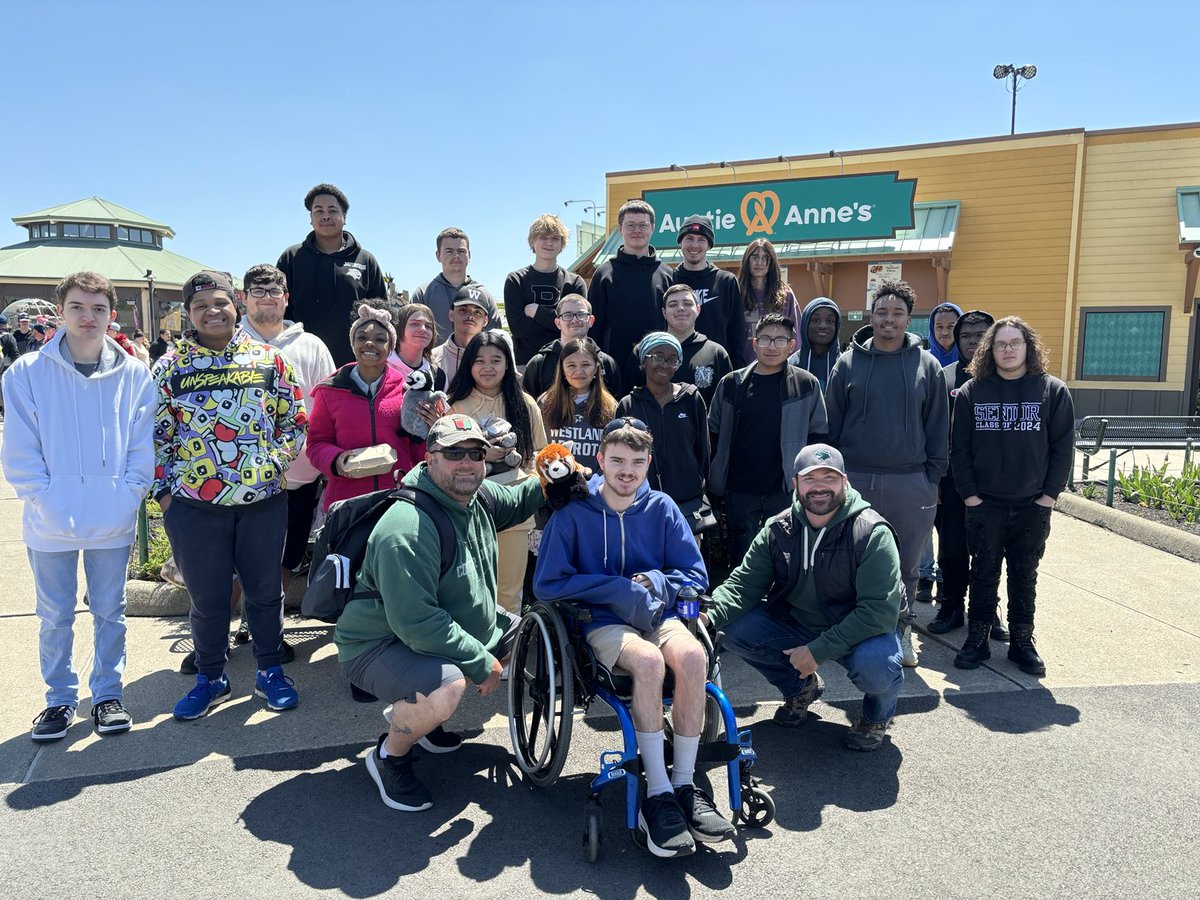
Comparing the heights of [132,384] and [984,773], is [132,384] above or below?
above

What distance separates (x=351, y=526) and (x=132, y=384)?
1.48 metres

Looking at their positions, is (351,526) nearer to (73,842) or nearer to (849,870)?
(73,842)

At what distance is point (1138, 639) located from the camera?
5.18 m

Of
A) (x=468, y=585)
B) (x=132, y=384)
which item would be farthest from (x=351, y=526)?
(x=132, y=384)

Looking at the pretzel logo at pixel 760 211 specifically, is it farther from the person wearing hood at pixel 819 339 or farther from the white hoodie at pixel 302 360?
the white hoodie at pixel 302 360

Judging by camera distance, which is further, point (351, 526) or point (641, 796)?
point (351, 526)

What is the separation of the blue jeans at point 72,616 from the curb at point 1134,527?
6.57 m

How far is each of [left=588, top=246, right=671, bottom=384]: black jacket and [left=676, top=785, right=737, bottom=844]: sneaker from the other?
334 centimetres

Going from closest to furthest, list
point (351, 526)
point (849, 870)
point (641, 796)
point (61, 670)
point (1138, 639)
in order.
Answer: point (849, 870) → point (641, 796) → point (351, 526) → point (61, 670) → point (1138, 639)

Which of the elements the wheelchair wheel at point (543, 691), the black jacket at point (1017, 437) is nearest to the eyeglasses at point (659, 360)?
the wheelchair wheel at point (543, 691)

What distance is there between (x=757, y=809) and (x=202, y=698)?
2.77 meters

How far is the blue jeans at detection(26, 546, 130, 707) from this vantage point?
3.87 meters

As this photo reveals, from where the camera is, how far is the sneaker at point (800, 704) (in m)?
4.05

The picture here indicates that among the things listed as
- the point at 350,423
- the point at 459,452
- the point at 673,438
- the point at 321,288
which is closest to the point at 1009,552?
the point at 673,438
